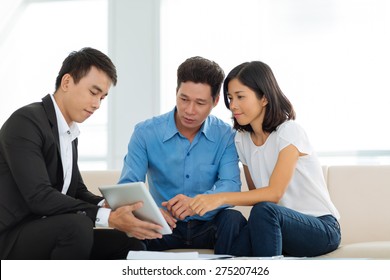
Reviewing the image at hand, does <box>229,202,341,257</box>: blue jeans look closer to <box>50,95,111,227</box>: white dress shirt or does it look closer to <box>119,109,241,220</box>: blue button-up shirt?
<box>119,109,241,220</box>: blue button-up shirt

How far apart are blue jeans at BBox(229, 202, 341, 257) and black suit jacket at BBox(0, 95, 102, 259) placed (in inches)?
22.5

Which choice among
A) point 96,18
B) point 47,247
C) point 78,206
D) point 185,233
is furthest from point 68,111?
point 96,18

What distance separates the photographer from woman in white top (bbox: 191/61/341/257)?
7.02 feet

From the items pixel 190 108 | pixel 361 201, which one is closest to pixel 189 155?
pixel 190 108

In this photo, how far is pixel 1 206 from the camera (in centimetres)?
204

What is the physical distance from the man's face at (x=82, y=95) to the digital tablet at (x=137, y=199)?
12.6 inches

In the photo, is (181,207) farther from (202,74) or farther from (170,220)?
(202,74)

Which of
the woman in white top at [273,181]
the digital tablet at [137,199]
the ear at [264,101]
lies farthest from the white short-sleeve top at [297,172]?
the digital tablet at [137,199]

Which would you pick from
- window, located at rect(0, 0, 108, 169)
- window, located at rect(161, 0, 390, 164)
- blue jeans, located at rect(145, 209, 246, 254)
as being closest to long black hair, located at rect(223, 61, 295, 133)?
blue jeans, located at rect(145, 209, 246, 254)

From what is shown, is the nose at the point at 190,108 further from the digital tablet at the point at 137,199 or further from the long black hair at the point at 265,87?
the digital tablet at the point at 137,199

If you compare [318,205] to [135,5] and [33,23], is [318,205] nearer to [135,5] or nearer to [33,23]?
[135,5]

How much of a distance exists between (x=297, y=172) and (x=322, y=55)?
2.25 metres

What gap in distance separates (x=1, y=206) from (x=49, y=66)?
3.20 meters

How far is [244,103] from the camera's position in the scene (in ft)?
7.85
